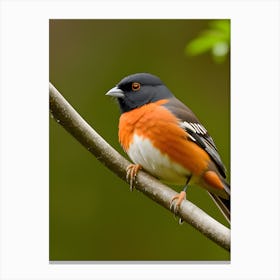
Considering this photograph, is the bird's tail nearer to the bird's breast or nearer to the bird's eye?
the bird's breast

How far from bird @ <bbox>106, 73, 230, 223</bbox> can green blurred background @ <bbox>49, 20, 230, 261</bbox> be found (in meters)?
0.11

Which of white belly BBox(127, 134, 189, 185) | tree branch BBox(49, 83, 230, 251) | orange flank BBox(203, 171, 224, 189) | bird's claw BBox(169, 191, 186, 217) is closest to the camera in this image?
tree branch BBox(49, 83, 230, 251)

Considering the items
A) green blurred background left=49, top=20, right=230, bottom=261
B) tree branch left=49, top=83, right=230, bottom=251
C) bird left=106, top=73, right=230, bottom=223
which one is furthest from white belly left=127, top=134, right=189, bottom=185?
green blurred background left=49, top=20, right=230, bottom=261

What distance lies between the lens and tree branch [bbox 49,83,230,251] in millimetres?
3449

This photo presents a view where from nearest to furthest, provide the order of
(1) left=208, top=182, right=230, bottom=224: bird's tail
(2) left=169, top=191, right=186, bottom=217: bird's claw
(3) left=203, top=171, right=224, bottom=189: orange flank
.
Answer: (2) left=169, top=191, right=186, bottom=217: bird's claw
(3) left=203, top=171, right=224, bottom=189: orange flank
(1) left=208, top=182, right=230, bottom=224: bird's tail

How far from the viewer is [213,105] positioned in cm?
420

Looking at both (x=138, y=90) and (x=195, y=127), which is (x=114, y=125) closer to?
(x=138, y=90)

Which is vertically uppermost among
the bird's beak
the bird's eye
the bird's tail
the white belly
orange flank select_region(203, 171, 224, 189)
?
the bird's eye

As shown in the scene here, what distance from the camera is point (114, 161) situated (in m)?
3.63

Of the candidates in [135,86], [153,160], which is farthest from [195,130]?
[135,86]

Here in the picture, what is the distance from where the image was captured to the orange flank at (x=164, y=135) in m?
3.85

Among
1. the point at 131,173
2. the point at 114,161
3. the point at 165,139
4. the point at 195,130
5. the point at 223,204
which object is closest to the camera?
the point at 114,161

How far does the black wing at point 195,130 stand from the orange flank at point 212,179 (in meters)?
0.07

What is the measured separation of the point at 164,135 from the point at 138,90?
389mm
